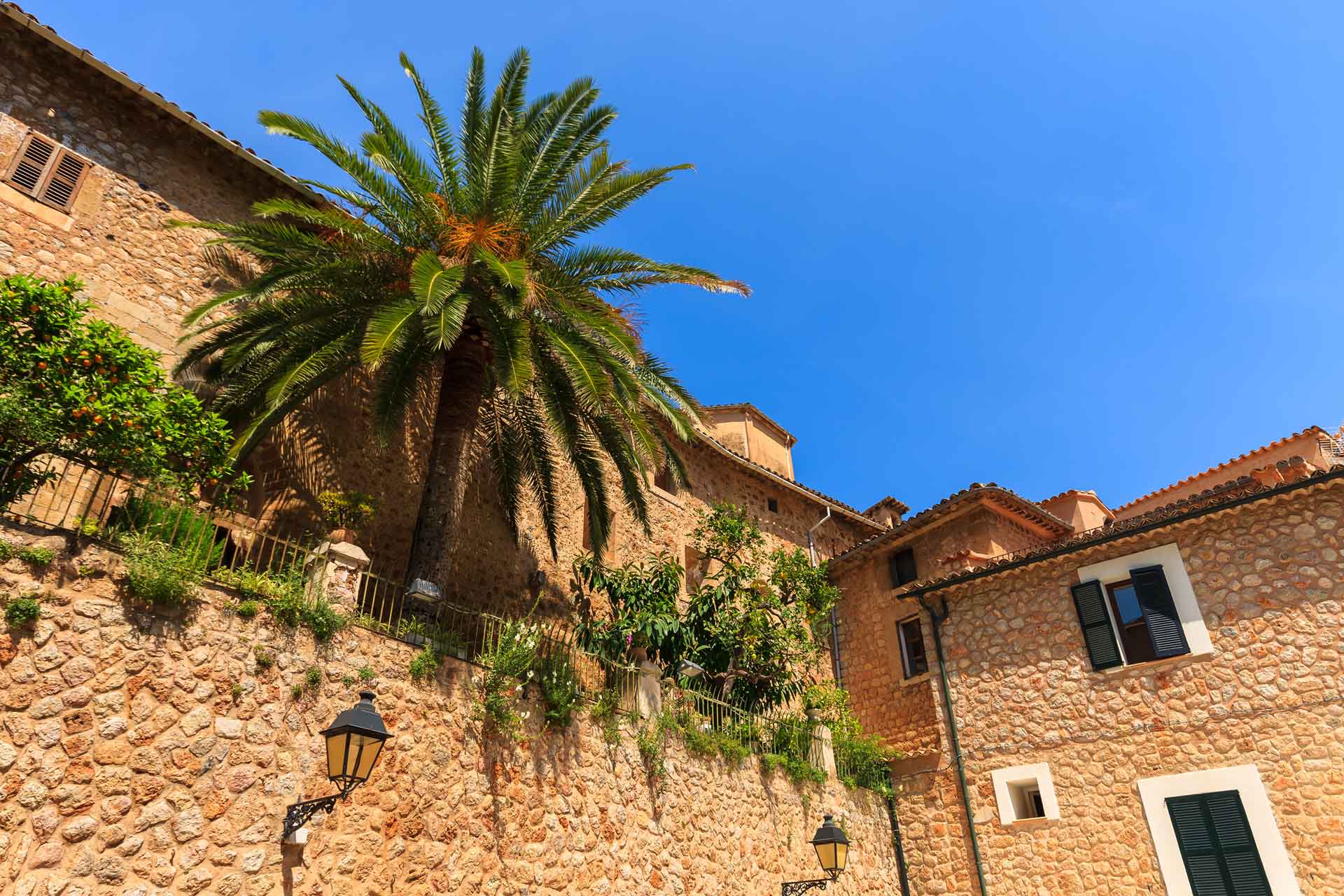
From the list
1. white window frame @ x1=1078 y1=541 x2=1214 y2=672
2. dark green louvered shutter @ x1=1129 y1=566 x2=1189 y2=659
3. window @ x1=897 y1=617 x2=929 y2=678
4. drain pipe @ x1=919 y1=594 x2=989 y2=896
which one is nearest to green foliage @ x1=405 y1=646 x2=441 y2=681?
drain pipe @ x1=919 y1=594 x2=989 y2=896

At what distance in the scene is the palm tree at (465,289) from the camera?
1030cm

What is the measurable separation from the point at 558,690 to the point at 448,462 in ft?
10.8

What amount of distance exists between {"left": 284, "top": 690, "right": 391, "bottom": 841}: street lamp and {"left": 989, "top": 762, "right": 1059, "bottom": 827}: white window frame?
1065cm

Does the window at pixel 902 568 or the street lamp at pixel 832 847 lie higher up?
the window at pixel 902 568

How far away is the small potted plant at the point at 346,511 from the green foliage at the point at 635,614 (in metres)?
3.45

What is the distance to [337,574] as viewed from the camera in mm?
8562

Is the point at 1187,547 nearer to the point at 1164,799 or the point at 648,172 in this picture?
the point at 1164,799

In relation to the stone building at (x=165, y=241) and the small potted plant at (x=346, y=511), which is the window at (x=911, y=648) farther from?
the small potted plant at (x=346, y=511)

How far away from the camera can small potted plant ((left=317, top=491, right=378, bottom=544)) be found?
1180cm

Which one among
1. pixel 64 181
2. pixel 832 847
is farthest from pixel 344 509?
pixel 832 847

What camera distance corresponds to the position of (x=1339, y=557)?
1180cm

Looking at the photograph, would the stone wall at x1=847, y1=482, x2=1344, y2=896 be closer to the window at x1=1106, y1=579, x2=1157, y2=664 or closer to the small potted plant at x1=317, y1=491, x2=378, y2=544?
the window at x1=1106, y1=579, x2=1157, y2=664

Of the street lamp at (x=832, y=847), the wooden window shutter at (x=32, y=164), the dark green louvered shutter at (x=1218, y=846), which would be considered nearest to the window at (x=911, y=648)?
the dark green louvered shutter at (x=1218, y=846)

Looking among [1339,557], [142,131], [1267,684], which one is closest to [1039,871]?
[1267,684]
